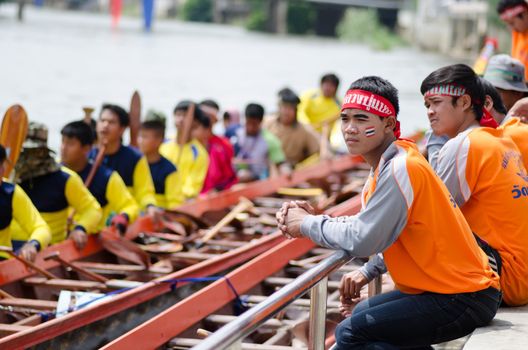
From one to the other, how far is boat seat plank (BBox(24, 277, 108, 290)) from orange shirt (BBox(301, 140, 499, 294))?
9.03 ft

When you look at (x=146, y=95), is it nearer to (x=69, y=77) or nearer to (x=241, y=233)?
(x=69, y=77)

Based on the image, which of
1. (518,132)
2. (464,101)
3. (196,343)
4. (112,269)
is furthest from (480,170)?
(112,269)

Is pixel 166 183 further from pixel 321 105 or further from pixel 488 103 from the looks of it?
pixel 321 105

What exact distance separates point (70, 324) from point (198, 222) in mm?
2744

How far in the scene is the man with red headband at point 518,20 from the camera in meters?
7.34

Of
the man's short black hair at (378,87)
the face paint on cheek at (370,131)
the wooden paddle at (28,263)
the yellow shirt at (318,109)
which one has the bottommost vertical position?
the wooden paddle at (28,263)

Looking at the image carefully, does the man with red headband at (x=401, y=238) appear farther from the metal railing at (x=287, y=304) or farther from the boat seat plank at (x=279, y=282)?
the boat seat plank at (x=279, y=282)

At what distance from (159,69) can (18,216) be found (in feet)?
103

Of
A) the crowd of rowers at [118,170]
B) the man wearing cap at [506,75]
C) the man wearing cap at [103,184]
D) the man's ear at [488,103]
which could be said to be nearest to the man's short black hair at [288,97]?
the crowd of rowers at [118,170]

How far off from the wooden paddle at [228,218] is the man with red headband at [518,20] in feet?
8.49

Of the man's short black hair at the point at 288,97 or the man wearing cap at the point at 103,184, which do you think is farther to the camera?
the man's short black hair at the point at 288,97

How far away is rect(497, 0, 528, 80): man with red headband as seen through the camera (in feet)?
24.1

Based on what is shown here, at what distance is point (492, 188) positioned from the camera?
11.9 feet

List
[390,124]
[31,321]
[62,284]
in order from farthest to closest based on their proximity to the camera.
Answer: [62,284] < [31,321] < [390,124]
